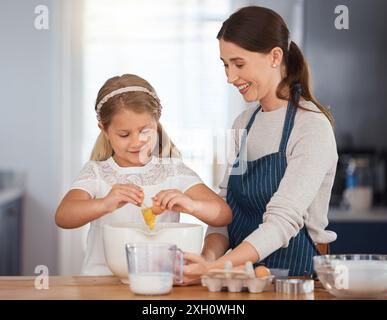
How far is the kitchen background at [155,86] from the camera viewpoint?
217cm

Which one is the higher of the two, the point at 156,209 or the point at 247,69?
the point at 247,69

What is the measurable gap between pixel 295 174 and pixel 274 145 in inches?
5.9

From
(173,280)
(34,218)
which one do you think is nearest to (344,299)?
(173,280)

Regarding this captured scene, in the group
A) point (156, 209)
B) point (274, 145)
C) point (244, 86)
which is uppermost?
point (244, 86)

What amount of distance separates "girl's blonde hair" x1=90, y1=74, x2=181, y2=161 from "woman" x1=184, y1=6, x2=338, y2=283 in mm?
151

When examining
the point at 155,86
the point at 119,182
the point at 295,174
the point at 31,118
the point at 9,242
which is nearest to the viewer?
the point at 295,174

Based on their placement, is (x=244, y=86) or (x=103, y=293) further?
(x=244, y=86)

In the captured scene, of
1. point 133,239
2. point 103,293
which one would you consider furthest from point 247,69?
point 103,293

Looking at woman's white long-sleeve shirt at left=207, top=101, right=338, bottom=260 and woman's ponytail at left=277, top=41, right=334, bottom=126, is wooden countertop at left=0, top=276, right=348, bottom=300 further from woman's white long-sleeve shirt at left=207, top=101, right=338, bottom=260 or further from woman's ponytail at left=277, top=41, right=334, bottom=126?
woman's ponytail at left=277, top=41, right=334, bottom=126

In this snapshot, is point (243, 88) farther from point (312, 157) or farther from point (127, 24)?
point (127, 24)

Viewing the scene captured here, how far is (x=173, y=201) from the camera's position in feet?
5.07

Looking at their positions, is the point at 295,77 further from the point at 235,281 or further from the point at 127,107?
the point at 235,281

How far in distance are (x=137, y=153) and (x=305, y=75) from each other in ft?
1.22

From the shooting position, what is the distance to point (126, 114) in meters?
1.71
